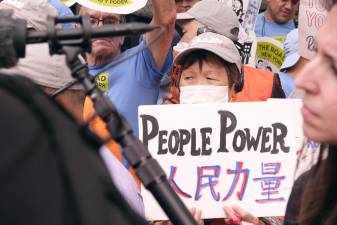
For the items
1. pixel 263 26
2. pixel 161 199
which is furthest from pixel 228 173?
pixel 263 26

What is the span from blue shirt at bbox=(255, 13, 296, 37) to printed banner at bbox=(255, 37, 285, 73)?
0.91 metres

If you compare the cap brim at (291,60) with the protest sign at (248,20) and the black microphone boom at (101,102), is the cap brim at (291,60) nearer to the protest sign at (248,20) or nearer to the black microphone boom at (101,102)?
the protest sign at (248,20)

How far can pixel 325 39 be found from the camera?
1234 mm

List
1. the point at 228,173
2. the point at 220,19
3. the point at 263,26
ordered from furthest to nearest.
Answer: the point at 263,26 < the point at 220,19 < the point at 228,173


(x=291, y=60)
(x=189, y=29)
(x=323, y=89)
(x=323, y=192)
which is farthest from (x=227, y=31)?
(x=323, y=89)

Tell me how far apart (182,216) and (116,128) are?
0.56ft

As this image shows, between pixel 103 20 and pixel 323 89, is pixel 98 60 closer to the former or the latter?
pixel 103 20

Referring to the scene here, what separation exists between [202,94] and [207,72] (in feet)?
0.42

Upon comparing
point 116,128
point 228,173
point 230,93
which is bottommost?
point 228,173

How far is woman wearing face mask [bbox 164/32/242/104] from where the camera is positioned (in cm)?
255

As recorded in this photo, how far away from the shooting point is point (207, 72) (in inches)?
103

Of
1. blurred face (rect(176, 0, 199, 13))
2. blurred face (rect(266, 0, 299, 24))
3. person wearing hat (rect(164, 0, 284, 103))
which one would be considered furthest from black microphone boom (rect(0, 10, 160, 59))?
blurred face (rect(266, 0, 299, 24))

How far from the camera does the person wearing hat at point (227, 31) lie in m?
3.26

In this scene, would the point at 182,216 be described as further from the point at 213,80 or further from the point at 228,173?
the point at 213,80
